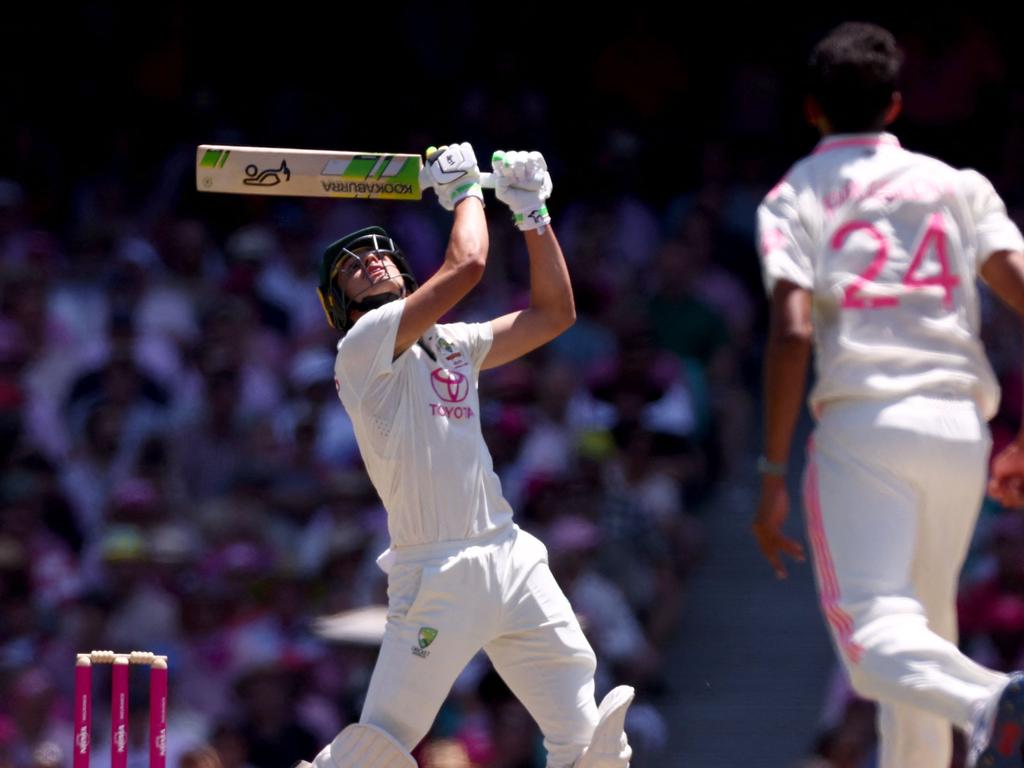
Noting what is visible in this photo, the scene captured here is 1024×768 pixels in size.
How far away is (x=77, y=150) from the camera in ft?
34.1

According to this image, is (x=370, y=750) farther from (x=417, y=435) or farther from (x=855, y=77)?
(x=855, y=77)

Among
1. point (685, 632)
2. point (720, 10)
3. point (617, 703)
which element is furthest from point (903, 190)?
point (720, 10)

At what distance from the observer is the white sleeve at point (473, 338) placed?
17.6 feet

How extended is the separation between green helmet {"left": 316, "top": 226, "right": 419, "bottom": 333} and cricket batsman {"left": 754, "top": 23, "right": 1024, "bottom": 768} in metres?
1.22

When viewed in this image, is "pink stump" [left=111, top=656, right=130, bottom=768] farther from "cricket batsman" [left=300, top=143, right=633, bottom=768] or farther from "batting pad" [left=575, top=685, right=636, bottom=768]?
"batting pad" [left=575, top=685, right=636, bottom=768]

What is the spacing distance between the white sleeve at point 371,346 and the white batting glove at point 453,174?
39 centimetres

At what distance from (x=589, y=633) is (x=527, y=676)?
2742mm

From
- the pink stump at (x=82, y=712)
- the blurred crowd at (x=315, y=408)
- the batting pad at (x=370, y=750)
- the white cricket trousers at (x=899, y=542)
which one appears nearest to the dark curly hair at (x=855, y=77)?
the white cricket trousers at (x=899, y=542)

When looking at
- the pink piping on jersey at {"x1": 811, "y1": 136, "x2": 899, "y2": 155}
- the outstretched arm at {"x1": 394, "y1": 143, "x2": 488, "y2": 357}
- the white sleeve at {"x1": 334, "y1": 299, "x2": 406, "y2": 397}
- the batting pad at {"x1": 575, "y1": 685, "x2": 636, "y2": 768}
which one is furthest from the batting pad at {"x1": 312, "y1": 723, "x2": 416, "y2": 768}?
the pink piping on jersey at {"x1": 811, "y1": 136, "x2": 899, "y2": 155}

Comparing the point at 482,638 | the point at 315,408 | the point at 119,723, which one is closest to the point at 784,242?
the point at 482,638

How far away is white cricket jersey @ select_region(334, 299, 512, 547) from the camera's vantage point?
5.12 metres

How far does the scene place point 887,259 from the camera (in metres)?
4.55

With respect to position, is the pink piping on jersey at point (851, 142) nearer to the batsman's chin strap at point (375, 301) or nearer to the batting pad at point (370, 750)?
the batsman's chin strap at point (375, 301)

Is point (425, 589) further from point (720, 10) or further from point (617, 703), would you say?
point (720, 10)
